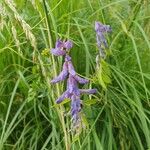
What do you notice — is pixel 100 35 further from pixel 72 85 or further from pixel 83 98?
pixel 83 98

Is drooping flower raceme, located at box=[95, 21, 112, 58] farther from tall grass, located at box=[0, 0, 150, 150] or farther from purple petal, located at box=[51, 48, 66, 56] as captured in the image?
tall grass, located at box=[0, 0, 150, 150]

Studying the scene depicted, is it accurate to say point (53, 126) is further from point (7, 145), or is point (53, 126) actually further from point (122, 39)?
point (122, 39)

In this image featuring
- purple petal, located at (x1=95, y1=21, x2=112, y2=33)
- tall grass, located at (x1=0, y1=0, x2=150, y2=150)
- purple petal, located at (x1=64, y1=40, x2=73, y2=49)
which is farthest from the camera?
tall grass, located at (x1=0, y1=0, x2=150, y2=150)

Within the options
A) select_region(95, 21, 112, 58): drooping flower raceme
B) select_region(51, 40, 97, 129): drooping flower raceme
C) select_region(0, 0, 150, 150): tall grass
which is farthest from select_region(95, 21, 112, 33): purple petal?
select_region(0, 0, 150, 150): tall grass

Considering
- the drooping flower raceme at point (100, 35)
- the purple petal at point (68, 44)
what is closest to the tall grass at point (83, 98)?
the drooping flower raceme at point (100, 35)

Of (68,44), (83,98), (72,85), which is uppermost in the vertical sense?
(68,44)

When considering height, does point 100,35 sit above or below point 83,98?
above

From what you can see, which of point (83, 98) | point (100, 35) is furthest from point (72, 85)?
point (83, 98)

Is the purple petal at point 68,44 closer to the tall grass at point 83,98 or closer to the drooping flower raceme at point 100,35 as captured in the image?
the drooping flower raceme at point 100,35

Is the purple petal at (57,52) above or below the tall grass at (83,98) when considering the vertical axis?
above

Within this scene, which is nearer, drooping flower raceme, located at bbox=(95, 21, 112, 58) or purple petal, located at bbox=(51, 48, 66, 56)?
purple petal, located at bbox=(51, 48, 66, 56)

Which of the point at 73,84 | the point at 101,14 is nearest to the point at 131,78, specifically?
the point at 101,14
